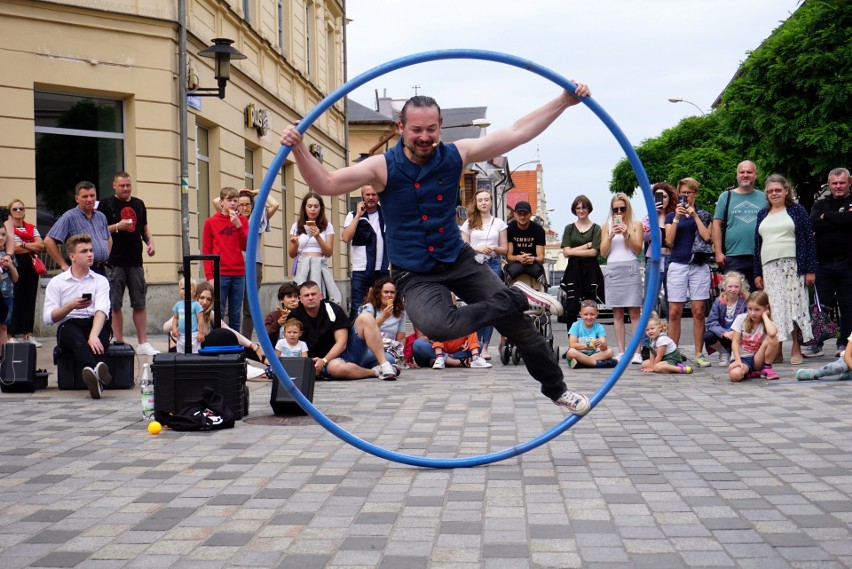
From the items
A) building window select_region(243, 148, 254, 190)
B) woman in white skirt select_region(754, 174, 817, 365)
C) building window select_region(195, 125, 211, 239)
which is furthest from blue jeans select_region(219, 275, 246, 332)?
building window select_region(243, 148, 254, 190)

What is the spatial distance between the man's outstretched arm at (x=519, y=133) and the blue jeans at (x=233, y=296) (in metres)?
6.76

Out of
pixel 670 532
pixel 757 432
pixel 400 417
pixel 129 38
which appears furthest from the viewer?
pixel 129 38

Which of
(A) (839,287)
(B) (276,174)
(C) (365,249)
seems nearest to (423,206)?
(B) (276,174)

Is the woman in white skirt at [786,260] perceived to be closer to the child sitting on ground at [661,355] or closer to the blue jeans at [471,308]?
the child sitting on ground at [661,355]

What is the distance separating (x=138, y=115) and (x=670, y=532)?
14.8 meters

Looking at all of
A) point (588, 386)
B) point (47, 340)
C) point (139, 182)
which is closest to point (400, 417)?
point (588, 386)

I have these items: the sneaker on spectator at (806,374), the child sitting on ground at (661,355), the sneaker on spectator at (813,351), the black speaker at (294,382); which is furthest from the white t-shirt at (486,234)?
the black speaker at (294,382)

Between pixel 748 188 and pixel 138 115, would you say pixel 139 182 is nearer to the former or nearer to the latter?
pixel 138 115

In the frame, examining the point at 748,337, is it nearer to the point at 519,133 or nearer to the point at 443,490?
the point at 519,133

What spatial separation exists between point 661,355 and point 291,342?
410 centimetres

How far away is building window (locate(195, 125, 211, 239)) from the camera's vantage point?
803 inches

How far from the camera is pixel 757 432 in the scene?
23.7 feet

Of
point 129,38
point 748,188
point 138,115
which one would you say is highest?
point 129,38

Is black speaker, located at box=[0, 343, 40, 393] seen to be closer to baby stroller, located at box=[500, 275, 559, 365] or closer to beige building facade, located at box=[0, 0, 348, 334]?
baby stroller, located at box=[500, 275, 559, 365]
